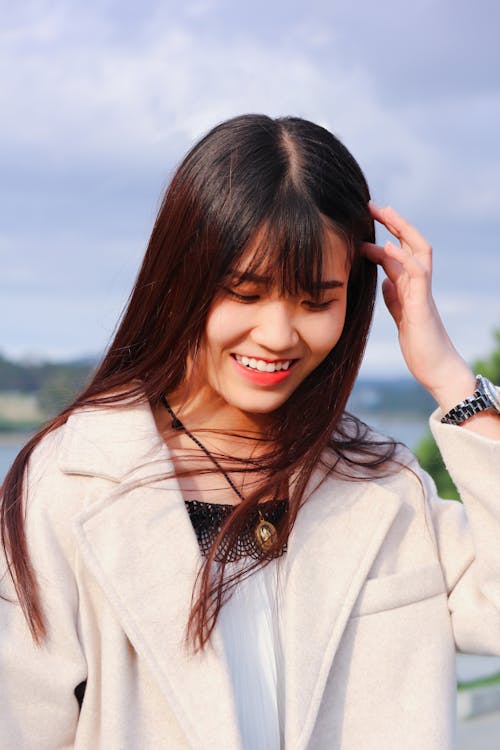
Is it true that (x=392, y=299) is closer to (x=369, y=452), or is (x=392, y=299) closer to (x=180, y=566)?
(x=369, y=452)

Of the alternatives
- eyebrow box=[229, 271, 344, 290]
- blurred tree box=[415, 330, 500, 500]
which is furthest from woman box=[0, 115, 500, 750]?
blurred tree box=[415, 330, 500, 500]

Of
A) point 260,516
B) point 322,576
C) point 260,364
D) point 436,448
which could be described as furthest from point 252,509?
point 436,448

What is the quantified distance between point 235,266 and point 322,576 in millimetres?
678

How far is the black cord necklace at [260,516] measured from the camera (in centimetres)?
229

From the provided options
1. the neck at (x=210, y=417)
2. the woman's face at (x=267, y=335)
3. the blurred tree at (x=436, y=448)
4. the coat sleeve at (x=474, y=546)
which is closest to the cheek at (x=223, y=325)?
the woman's face at (x=267, y=335)

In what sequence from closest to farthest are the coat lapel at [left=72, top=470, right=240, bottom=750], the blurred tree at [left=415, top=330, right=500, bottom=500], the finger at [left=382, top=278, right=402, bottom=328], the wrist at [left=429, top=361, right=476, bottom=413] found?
1. the coat lapel at [left=72, top=470, right=240, bottom=750]
2. the wrist at [left=429, top=361, right=476, bottom=413]
3. the finger at [left=382, top=278, right=402, bottom=328]
4. the blurred tree at [left=415, top=330, right=500, bottom=500]

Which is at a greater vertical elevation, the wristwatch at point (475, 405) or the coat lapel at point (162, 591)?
the wristwatch at point (475, 405)

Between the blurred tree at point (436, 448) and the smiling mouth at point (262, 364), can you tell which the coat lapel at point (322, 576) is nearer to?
the smiling mouth at point (262, 364)

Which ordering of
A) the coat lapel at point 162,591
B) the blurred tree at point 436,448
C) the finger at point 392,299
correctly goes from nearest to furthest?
the coat lapel at point 162,591, the finger at point 392,299, the blurred tree at point 436,448

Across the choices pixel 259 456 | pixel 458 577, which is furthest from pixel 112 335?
pixel 458 577

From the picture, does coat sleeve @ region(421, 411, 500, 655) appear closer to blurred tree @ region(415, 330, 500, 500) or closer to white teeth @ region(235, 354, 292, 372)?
white teeth @ region(235, 354, 292, 372)

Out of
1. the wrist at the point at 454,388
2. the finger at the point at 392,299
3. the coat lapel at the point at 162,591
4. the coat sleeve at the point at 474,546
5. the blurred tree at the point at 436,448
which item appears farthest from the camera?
the blurred tree at the point at 436,448

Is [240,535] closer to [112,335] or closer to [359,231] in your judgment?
[112,335]

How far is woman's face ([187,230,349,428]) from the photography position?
6.97 feet
